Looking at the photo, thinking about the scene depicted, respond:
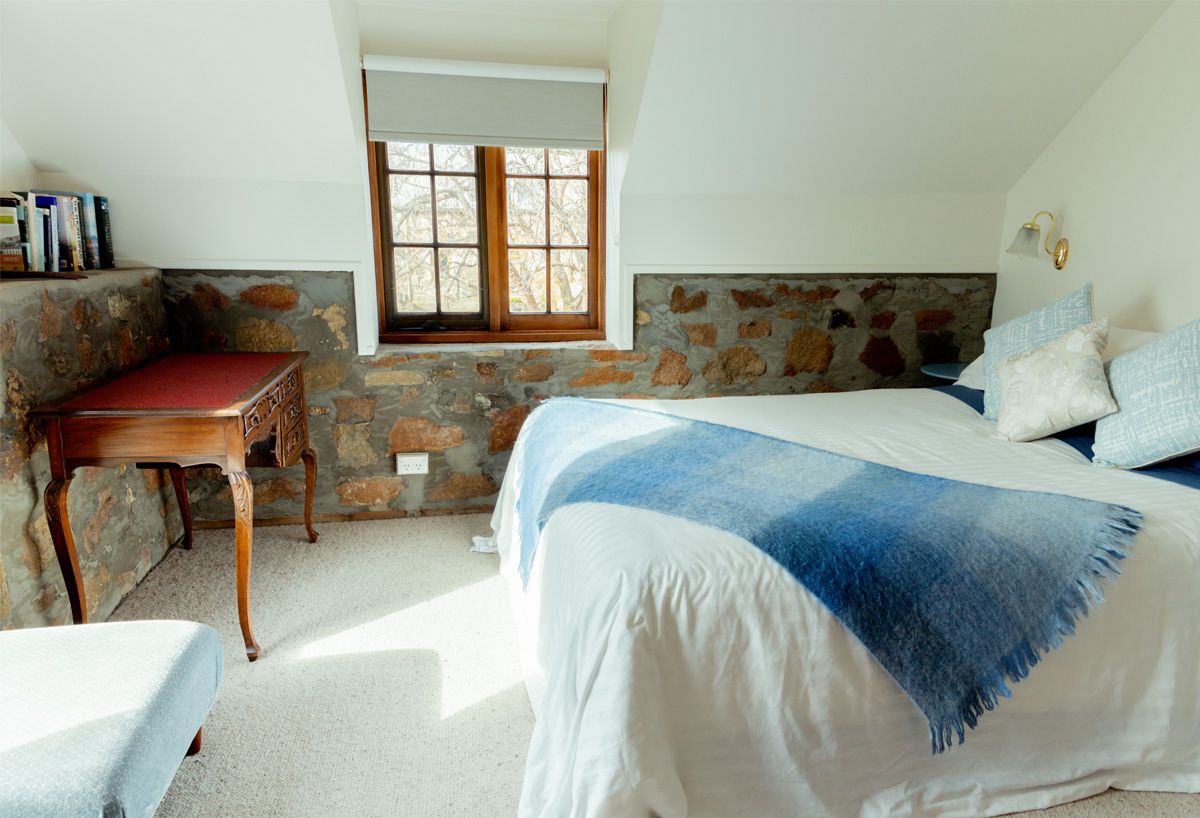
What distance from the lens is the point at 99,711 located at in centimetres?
134

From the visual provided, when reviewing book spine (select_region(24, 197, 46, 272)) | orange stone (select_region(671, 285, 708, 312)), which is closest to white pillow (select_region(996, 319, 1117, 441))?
orange stone (select_region(671, 285, 708, 312))

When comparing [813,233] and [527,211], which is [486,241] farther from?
[813,233]

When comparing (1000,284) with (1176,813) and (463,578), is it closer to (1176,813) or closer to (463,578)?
(1176,813)

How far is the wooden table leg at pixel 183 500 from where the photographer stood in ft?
9.59

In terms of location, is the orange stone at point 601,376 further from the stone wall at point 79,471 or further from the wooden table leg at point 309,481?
the stone wall at point 79,471

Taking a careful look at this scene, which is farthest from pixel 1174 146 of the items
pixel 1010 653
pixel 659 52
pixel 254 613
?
pixel 254 613

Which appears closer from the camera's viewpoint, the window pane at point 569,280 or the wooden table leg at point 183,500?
the wooden table leg at point 183,500

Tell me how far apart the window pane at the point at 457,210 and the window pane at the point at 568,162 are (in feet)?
1.20

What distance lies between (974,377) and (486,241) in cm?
211

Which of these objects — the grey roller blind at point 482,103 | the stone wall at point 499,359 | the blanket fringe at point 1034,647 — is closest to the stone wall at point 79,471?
the stone wall at point 499,359

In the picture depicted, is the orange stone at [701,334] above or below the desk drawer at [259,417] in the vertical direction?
above

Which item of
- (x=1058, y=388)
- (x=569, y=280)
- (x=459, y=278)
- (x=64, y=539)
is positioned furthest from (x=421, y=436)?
(x=1058, y=388)

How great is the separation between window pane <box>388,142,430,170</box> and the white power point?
47.9 inches

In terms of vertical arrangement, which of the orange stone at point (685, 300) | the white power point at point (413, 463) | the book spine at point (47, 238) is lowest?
the white power point at point (413, 463)
